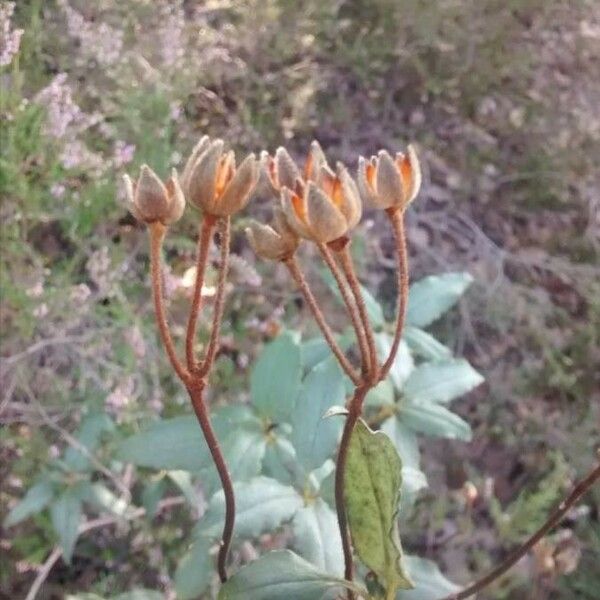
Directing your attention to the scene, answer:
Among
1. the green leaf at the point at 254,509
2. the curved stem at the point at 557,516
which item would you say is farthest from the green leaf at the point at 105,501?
the curved stem at the point at 557,516

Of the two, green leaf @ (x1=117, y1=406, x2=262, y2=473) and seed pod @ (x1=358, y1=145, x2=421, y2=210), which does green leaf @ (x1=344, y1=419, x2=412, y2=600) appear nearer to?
seed pod @ (x1=358, y1=145, x2=421, y2=210)

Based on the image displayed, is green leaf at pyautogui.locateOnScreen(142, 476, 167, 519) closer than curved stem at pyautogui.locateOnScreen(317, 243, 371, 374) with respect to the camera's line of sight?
No

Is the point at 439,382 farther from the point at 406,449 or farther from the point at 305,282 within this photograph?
the point at 305,282

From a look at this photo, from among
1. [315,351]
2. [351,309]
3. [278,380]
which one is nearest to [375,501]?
[351,309]

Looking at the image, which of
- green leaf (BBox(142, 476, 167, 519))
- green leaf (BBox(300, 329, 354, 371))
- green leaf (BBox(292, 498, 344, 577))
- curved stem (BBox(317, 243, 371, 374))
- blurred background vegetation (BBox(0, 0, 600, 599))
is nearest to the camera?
curved stem (BBox(317, 243, 371, 374))

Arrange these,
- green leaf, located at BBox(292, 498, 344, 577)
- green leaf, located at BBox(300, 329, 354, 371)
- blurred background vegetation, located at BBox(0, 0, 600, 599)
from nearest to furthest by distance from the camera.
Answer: green leaf, located at BBox(292, 498, 344, 577) → green leaf, located at BBox(300, 329, 354, 371) → blurred background vegetation, located at BBox(0, 0, 600, 599)

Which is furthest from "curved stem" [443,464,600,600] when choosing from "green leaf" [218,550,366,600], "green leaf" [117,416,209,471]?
"green leaf" [117,416,209,471]

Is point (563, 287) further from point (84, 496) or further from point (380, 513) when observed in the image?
point (380, 513)
